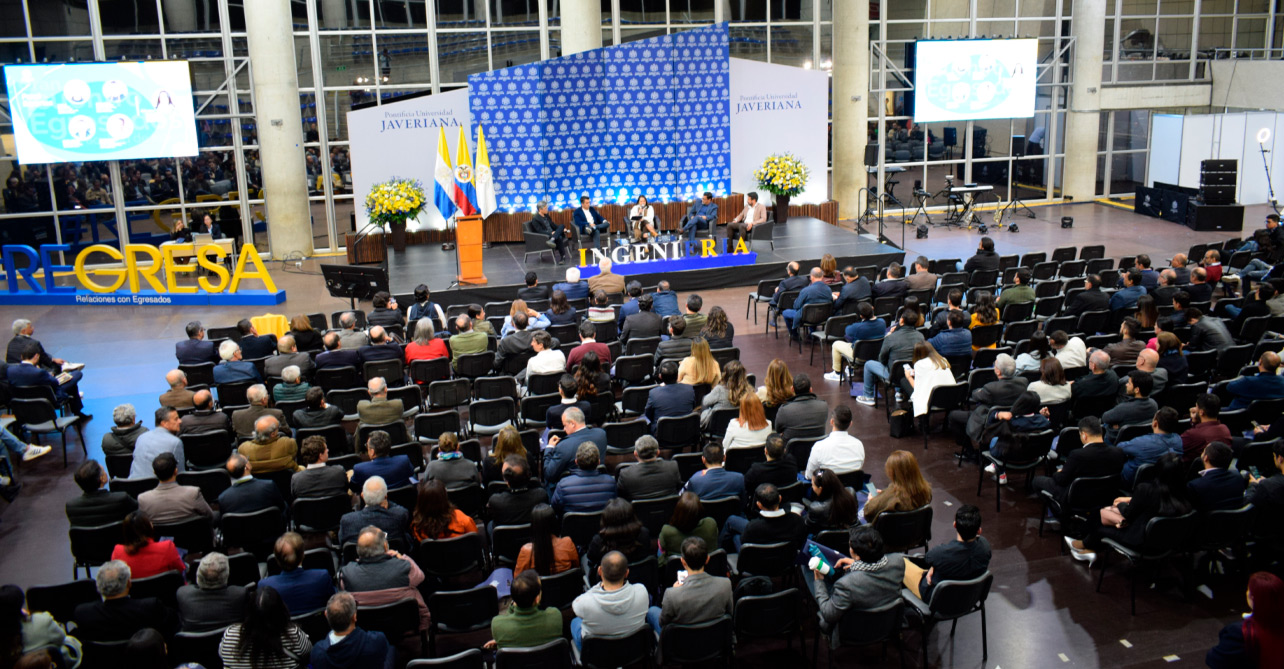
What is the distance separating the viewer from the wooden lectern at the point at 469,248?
15.5 meters

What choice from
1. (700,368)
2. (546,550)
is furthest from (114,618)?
(700,368)

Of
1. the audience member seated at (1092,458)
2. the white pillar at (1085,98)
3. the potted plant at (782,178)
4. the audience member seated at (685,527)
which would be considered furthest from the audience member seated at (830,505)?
the white pillar at (1085,98)

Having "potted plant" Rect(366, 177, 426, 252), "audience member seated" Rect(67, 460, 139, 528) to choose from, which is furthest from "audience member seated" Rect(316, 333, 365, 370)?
"potted plant" Rect(366, 177, 426, 252)

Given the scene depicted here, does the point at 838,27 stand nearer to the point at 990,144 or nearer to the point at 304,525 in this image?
the point at 990,144

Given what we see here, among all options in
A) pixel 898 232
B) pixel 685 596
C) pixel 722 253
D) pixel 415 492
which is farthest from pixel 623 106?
pixel 685 596

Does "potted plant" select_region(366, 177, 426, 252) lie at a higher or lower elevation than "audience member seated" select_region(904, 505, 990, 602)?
higher

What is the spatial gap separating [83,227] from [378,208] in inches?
255

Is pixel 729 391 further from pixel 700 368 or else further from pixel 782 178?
pixel 782 178

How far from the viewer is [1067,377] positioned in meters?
9.39

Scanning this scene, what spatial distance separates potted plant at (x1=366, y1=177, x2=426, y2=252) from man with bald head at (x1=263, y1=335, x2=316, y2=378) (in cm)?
855

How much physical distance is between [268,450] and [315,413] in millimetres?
696

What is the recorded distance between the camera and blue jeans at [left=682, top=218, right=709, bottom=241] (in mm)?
18094

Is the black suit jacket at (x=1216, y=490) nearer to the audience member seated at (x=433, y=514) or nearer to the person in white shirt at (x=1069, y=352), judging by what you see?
the person in white shirt at (x=1069, y=352)

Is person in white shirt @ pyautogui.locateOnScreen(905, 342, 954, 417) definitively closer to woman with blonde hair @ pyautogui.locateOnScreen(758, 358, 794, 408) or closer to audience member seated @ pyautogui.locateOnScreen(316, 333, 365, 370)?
woman with blonde hair @ pyautogui.locateOnScreen(758, 358, 794, 408)
